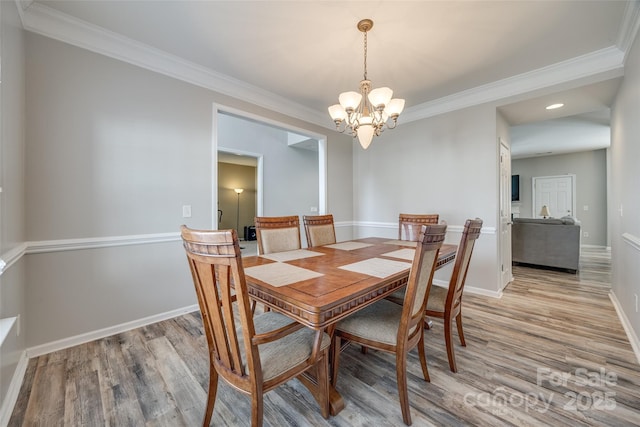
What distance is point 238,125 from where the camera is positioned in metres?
5.16

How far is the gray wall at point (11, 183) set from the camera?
1392 mm

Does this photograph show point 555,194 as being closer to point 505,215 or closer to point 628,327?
point 505,215

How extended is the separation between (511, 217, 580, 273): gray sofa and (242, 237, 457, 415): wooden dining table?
3.51 m

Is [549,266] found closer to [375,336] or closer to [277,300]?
[375,336]

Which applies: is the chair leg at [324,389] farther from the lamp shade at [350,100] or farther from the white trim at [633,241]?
the white trim at [633,241]

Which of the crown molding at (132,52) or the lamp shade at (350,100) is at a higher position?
the crown molding at (132,52)

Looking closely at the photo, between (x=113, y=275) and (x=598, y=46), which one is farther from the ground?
(x=598, y=46)

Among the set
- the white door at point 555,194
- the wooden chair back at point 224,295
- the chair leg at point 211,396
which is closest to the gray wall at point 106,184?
the chair leg at point 211,396

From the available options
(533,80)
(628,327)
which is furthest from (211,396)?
(533,80)

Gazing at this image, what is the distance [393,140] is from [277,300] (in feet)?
11.7

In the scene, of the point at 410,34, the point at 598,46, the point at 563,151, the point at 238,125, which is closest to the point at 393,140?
the point at 410,34

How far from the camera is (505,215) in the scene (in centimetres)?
339

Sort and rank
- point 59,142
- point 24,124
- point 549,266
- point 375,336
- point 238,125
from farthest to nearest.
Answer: point 238,125
point 549,266
point 59,142
point 24,124
point 375,336

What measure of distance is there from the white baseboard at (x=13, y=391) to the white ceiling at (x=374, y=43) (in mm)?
2377
